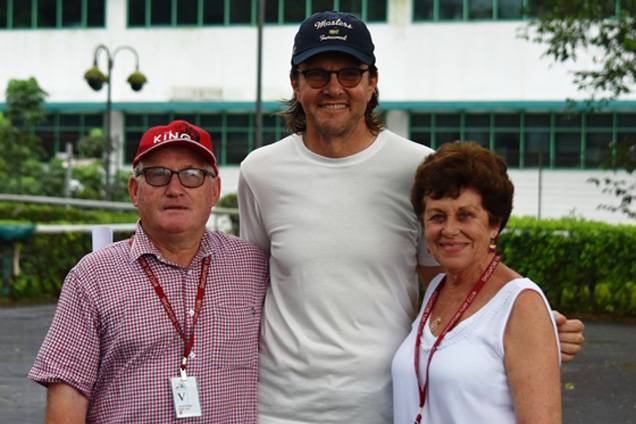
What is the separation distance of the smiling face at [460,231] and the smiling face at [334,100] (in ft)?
1.52

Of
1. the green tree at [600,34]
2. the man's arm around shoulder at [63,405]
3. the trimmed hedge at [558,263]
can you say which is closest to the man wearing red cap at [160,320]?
the man's arm around shoulder at [63,405]

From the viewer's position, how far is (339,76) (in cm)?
367

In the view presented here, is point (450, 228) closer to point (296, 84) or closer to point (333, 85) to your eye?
point (333, 85)

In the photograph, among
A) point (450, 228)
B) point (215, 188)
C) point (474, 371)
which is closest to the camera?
point (474, 371)

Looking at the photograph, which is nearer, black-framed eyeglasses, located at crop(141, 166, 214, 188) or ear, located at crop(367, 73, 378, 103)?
black-framed eyeglasses, located at crop(141, 166, 214, 188)

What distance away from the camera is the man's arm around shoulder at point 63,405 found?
10.6 feet

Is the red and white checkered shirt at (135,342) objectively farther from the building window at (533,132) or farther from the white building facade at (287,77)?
the building window at (533,132)

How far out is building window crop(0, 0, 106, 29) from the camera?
3897 centimetres

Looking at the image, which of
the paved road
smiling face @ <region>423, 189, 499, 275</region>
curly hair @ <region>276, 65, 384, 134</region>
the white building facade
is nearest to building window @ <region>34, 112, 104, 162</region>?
the white building facade

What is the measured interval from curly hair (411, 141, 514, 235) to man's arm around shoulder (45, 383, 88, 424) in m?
1.34

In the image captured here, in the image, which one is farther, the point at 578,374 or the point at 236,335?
the point at 578,374

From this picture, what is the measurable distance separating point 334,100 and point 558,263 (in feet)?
37.9

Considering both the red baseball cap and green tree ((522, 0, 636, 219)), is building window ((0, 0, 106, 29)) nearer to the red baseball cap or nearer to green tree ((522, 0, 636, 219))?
green tree ((522, 0, 636, 219))

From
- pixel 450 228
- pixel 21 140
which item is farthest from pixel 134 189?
pixel 21 140
